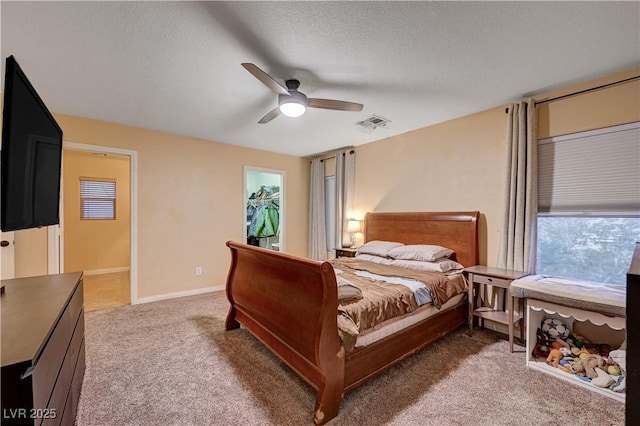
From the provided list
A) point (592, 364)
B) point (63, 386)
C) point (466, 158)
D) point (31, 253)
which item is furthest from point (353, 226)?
point (31, 253)

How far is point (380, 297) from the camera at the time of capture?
2055mm

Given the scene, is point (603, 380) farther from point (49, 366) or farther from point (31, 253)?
point (31, 253)

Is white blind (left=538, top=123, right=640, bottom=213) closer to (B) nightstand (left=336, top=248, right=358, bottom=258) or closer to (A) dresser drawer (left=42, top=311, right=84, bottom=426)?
(B) nightstand (left=336, top=248, right=358, bottom=258)

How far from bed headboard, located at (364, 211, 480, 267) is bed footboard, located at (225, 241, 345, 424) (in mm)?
2236

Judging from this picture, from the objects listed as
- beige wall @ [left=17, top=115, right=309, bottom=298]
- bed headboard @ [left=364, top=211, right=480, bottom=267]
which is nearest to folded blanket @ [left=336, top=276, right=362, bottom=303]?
bed headboard @ [left=364, top=211, right=480, bottom=267]

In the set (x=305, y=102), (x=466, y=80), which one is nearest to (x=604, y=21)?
(x=466, y=80)

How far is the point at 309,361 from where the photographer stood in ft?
5.80

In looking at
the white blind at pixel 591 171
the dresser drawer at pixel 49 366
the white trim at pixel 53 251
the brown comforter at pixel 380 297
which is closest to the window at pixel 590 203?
the white blind at pixel 591 171

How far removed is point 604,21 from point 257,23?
2254 millimetres

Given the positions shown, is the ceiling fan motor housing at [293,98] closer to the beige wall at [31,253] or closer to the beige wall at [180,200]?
the beige wall at [180,200]

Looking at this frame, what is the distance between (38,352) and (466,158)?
12.7ft

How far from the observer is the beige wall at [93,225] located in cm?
521

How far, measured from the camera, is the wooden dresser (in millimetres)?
786

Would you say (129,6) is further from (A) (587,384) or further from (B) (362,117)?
(A) (587,384)
